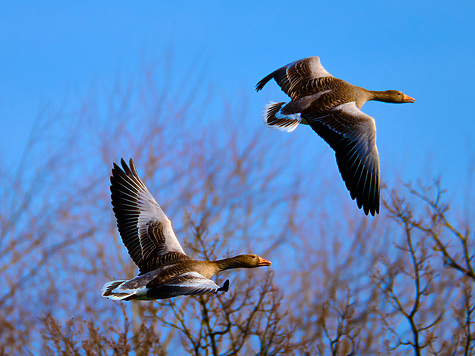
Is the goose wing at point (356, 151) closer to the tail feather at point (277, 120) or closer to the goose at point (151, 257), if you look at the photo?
the tail feather at point (277, 120)

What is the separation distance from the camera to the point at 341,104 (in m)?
6.79

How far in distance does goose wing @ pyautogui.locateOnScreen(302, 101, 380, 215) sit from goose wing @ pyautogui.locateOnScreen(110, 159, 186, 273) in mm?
2057

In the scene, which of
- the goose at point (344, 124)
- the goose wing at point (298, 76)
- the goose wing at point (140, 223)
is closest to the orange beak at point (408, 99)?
the goose at point (344, 124)

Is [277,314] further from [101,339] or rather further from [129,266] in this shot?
[129,266]

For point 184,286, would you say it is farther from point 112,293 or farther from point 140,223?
point 140,223

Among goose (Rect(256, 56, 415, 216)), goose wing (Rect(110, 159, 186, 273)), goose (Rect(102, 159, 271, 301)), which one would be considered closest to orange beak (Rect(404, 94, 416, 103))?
goose (Rect(256, 56, 415, 216))

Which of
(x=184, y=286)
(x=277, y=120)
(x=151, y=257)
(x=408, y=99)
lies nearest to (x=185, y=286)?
(x=184, y=286)

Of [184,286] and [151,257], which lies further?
[151,257]

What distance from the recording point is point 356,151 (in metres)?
6.44

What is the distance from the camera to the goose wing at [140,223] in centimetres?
692

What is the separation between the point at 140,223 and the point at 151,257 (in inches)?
24.6

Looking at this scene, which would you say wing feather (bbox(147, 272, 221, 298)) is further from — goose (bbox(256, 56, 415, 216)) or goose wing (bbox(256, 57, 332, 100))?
goose wing (bbox(256, 57, 332, 100))

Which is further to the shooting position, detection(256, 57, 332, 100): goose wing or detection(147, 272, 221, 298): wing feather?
detection(256, 57, 332, 100): goose wing

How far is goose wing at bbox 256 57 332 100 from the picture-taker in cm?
759
